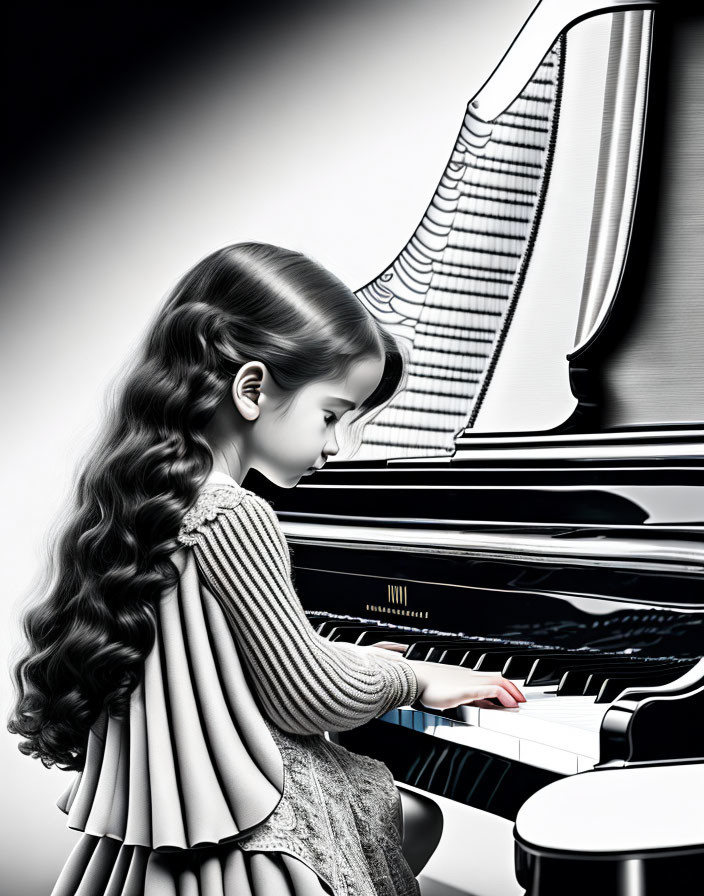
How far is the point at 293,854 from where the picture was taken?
0.96m

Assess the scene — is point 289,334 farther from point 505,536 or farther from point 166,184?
point 166,184

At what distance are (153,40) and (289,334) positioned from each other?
2.86 metres

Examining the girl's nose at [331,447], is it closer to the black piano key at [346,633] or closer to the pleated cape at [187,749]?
the pleated cape at [187,749]

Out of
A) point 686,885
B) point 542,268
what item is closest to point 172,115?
point 542,268

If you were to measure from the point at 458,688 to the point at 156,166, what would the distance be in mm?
2892

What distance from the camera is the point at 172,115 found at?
3617 mm

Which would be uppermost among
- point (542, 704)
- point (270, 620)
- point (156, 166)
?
point (156, 166)

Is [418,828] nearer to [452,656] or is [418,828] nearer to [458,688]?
[452,656]

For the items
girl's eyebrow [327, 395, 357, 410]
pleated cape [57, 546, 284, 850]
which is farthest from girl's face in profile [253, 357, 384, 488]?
pleated cape [57, 546, 284, 850]

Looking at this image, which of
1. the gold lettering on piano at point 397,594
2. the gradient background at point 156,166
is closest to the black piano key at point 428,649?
the gold lettering on piano at point 397,594

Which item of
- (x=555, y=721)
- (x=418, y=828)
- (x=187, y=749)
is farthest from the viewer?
(x=418, y=828)

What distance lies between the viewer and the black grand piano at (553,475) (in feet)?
3.26

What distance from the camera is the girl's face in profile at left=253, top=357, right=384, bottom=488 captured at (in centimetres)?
110

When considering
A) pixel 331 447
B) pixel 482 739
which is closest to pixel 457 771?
pixel 482 739
